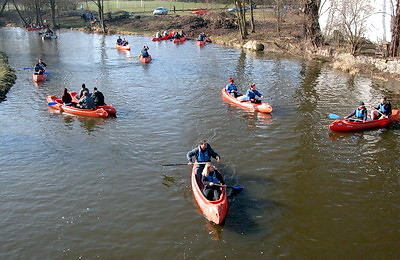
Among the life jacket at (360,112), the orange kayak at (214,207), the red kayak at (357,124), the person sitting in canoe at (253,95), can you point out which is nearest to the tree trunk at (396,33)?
the red kayak at (357,124)

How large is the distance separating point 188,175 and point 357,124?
919 centimetres

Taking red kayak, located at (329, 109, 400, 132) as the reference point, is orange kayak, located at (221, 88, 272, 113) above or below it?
above

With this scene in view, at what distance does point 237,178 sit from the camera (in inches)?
566

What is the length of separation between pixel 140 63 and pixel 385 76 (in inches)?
804

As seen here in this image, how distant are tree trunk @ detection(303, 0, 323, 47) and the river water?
36.2 feet

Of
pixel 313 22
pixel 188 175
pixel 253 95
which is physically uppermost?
pixel 313 22

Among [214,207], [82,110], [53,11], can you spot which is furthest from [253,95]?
[53,11]

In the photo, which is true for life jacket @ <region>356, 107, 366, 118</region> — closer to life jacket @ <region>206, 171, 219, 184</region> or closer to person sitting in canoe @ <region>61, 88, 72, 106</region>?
life jacket @ <region>206, 171, 219, 184</region>

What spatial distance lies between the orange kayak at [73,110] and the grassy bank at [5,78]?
170 inches

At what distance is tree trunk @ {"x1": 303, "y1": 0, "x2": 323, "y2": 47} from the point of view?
37.2 meters

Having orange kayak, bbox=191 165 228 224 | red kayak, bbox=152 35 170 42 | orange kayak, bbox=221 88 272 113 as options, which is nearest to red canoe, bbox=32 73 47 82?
orange kayak, bbox=221 88 272 113

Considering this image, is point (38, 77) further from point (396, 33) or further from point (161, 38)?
point (396, 33)

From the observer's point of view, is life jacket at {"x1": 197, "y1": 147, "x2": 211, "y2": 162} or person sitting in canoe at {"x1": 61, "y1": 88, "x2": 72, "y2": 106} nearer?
life jacket at {"x1": 197, "y1": 147, "x2": 211, "y2": 162}

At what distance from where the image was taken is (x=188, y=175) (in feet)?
48.1
